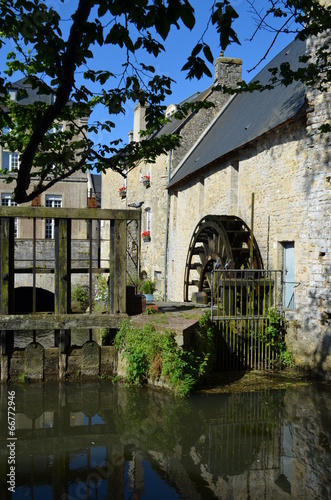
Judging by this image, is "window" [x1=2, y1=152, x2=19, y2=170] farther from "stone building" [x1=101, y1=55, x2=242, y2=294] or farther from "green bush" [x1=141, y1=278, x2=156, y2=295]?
"green bush" [x1=141, y1=278, x2=156, y2=295]

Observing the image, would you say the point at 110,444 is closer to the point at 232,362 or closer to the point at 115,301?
the point at 115,301

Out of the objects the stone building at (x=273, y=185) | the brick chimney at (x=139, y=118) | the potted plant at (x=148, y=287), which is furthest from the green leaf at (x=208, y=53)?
the brick chimney at (x=139, y=118)

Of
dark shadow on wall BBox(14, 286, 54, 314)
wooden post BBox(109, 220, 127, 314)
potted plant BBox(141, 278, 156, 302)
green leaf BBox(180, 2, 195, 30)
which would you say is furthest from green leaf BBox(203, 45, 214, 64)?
dark shadow on wall BBox(14, 286, 54, 314)

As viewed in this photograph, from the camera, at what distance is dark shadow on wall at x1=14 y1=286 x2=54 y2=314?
2102cm

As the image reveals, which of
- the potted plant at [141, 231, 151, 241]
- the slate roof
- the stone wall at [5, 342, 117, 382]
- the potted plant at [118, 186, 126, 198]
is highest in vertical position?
the slate roof

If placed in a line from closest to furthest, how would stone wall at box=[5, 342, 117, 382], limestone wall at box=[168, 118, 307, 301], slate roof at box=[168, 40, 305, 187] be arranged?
stone wall at box=[5, 342, 117, 382], limestone wall at box=[168, 118, 307, 301], slate roof at box=[168, 40, 305, 187]

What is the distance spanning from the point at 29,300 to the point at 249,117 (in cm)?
1252

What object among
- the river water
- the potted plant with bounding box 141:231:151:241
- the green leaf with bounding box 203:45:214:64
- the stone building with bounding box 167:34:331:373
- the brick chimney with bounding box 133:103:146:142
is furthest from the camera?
the brick chimney with bounding box 133:103:146:142

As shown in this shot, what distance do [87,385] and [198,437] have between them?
2703 mm

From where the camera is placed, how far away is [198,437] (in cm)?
655

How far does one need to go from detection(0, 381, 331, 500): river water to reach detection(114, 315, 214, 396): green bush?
270mm

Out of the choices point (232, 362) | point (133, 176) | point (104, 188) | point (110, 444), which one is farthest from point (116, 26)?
point (104, 188)

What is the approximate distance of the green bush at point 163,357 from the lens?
7.98 meters

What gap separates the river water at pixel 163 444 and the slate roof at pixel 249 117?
5755 mm
